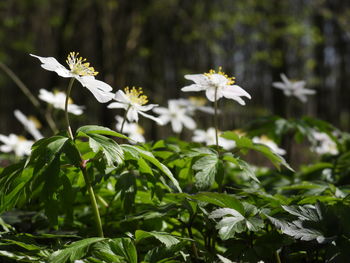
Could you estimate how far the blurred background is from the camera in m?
7.49

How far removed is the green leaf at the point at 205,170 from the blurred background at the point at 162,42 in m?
4.50

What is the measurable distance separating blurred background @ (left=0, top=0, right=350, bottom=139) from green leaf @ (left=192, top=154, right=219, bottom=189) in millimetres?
4503

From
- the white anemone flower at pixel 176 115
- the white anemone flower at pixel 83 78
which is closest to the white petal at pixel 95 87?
the white anemone flower at pixel 83 78

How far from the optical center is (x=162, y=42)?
1076 cm

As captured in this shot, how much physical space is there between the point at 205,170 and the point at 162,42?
958 cm

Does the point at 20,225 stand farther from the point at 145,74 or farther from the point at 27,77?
the point at 27,77

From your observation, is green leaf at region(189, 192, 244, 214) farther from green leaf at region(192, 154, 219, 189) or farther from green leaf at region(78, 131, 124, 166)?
green leaf at region(78, 131, 124, 166)

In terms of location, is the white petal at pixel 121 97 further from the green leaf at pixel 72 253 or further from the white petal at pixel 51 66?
the green leaf at pixel 72 253

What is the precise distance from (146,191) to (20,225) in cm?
55

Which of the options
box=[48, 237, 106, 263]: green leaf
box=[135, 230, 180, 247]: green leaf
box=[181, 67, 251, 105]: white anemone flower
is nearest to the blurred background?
box=[181, 67, 251, 105]: white anemone flower

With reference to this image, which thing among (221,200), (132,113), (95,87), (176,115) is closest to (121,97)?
(132,113)

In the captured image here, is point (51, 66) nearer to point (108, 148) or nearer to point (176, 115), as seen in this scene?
point (108, 148)

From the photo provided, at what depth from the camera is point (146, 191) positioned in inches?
68.2

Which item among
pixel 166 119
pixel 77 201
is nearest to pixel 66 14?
pixel 166 119
